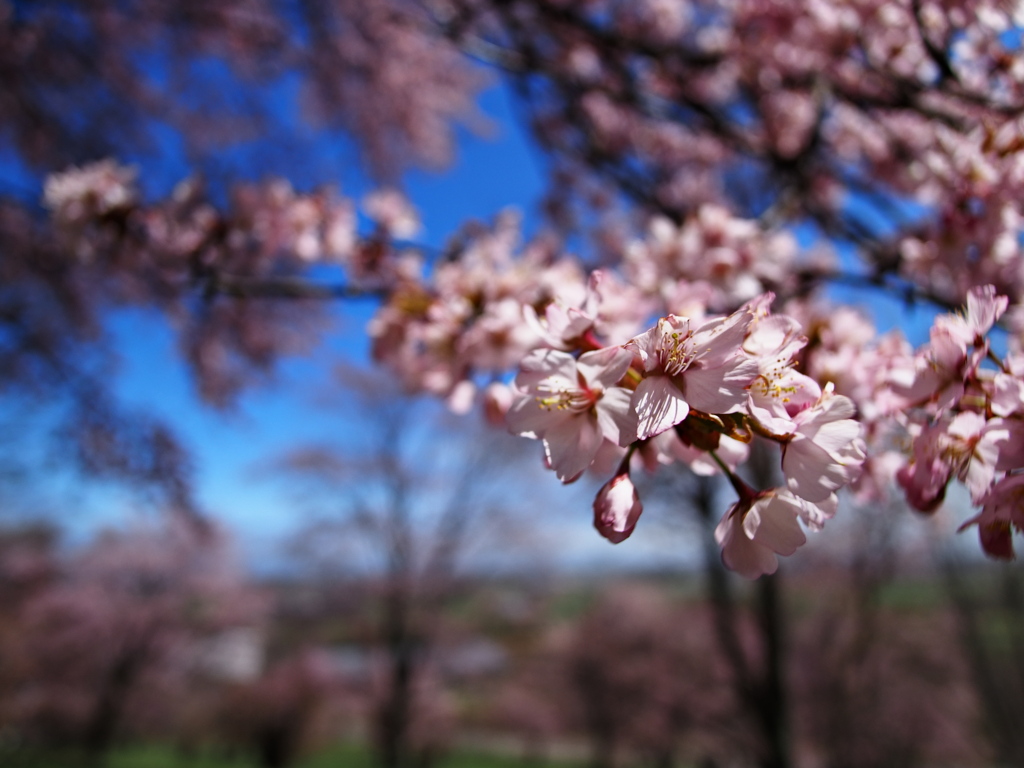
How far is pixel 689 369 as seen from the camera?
0.54 meters

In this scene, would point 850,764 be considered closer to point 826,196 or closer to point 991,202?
point 826,196

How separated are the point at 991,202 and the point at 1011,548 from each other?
77 cm

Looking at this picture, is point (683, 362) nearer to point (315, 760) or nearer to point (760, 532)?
point (760, 532)

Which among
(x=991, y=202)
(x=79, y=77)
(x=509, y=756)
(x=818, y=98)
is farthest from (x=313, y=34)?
(x=509, y=756)

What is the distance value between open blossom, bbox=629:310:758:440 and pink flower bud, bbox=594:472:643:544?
0.34 feet

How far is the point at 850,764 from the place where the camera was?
725 cm

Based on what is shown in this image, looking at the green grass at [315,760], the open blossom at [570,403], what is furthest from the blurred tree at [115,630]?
the open blossom at [570,403]

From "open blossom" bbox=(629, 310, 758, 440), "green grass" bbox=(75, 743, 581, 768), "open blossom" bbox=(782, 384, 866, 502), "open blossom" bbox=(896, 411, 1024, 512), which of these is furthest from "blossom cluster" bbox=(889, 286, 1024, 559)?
"green grass" bbox=(75, 743, 581, 768)

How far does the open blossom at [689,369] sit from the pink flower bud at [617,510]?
0.34 feet

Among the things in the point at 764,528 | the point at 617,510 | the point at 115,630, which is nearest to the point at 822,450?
the point at 764,528

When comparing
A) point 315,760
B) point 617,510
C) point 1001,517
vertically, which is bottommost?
point 315,760

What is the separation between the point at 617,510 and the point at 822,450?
21 centimetres

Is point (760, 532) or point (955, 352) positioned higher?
point (955, 352)

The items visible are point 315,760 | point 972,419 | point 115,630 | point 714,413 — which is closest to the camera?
point 714,413
